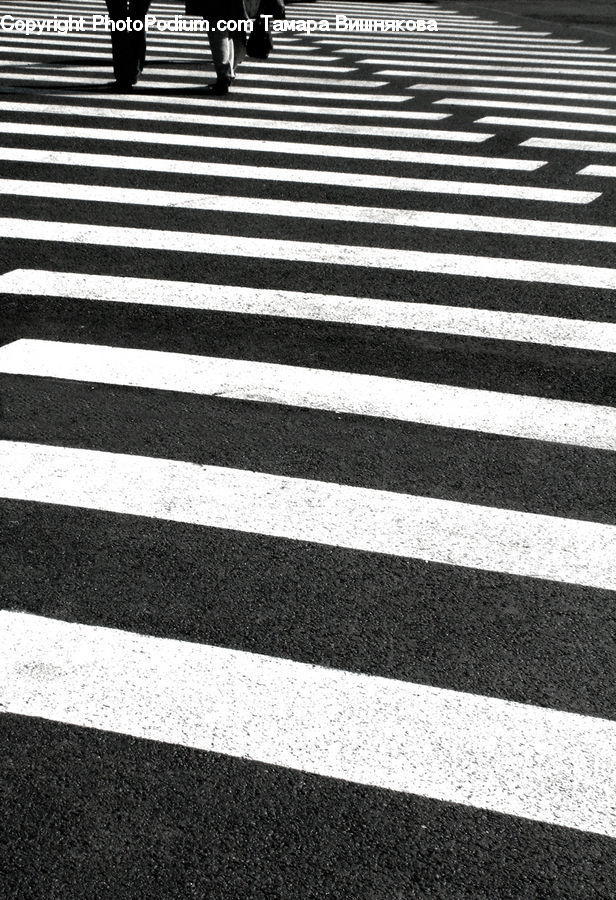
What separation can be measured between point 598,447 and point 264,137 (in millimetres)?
6458

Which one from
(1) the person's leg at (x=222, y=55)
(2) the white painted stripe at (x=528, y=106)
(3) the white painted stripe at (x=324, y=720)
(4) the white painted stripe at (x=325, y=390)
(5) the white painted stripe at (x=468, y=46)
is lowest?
(3) the white painted stripe at (x=324, y=720)

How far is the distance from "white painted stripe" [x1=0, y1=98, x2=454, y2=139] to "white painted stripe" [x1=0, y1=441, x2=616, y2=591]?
22.2ft

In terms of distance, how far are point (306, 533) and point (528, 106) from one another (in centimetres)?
926

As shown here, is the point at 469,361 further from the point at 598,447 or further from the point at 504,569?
the point at 504,569

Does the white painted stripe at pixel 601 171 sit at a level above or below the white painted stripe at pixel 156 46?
below

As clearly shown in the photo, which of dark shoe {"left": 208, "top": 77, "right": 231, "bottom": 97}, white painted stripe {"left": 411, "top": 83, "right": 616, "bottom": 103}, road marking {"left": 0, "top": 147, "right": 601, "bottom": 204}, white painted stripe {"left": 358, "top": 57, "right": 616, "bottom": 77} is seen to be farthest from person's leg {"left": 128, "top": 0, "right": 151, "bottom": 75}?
white painted stripe {"left": 358, "top": 57, "right": 616, "bottom": 77}

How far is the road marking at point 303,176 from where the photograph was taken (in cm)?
907

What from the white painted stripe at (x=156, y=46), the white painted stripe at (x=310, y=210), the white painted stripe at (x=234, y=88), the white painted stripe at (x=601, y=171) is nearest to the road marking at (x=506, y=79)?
the white painted stripe at (x=234, y=88)

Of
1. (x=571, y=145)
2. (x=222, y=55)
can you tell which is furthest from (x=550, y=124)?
(x=222, y=55)

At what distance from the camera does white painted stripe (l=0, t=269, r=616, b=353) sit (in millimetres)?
6301

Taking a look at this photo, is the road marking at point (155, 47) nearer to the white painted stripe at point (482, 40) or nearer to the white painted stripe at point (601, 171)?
the white painted stripe at point (482, 40)

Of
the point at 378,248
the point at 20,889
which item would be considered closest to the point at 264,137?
the point at 378,248

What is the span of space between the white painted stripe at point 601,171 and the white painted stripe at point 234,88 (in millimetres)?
3217

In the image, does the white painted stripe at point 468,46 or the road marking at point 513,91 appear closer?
the road marking at point 513,91
